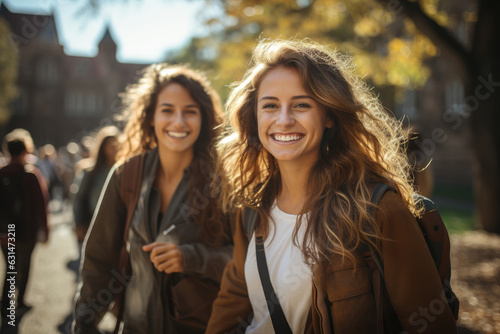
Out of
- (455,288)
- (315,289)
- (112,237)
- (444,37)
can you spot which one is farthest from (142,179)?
(444,37)

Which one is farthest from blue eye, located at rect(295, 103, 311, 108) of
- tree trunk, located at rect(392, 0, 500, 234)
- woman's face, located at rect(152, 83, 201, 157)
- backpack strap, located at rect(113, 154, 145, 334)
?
tree trunk, located at rect(392, 0, 500, 234)

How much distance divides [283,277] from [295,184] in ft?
1.66

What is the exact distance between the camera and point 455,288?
5.41 m

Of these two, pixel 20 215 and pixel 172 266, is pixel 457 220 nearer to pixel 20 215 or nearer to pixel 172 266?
pixel 20 215

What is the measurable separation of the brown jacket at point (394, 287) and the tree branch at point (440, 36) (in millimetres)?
7282

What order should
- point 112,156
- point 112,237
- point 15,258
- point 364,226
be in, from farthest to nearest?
point 112,156, point 15,258, point 112,237, point 364,226

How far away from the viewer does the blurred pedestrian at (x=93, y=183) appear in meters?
5.27

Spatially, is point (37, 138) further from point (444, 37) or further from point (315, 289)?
point (315, 289)

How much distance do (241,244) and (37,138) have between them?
48.0 m

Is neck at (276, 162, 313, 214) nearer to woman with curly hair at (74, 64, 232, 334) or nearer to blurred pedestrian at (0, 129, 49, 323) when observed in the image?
woman with curly hair at (74, 64, 232, 334)

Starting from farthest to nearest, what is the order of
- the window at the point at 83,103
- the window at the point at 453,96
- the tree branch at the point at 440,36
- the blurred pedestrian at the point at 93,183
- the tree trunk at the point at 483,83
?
the window at the point at 83,103 < the window at the point at 453,96 < the tree trunk at the point at 483,83 < the tree branch at the point at 440,36 < the blurred pedestrian at the point at 93,183

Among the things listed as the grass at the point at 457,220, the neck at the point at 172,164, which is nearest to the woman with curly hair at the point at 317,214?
the neck at the point at 172,164

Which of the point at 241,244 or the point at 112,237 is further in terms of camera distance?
the point at 112,237

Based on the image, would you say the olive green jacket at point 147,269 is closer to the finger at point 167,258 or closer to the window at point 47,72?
the finger at point 167,258
